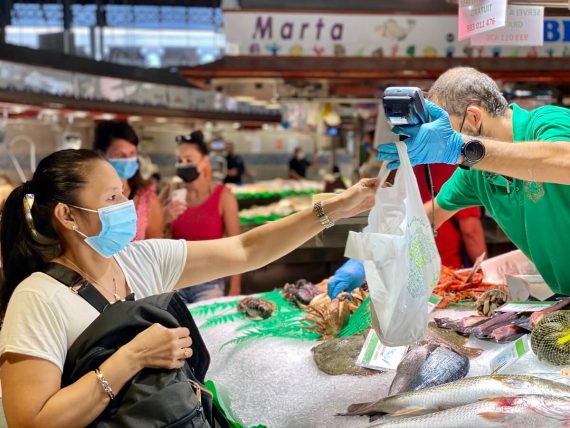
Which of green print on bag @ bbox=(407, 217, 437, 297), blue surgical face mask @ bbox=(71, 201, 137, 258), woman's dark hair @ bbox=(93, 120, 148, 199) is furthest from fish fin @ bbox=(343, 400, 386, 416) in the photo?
woman's dark hair @ bbox=(93, 120, 148, 199)

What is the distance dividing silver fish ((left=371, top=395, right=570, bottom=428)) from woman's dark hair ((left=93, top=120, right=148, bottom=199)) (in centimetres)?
310

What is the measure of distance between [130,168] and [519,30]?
241cm

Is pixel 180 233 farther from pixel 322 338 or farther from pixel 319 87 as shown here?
pixel 319 87

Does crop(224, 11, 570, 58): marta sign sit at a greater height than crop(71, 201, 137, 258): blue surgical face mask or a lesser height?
greater

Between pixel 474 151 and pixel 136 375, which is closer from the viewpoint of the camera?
pixel 136 375

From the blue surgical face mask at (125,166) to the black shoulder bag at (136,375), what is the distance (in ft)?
7.93

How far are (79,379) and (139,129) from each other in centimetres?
1339

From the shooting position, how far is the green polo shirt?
2363 millimetres

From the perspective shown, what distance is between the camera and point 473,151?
2082mm

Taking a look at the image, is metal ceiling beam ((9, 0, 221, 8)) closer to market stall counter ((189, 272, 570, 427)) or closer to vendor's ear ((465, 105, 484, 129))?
market stall counter ((189, 272, 570, 427))

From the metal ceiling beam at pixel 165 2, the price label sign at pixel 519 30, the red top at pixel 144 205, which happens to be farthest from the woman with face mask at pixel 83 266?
the metal ceiling beam at pixel 165 2

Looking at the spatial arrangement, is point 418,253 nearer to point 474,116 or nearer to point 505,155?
point 505,155

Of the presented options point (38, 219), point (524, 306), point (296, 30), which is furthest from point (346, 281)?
point (296, 30)

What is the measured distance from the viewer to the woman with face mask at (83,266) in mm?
1788
